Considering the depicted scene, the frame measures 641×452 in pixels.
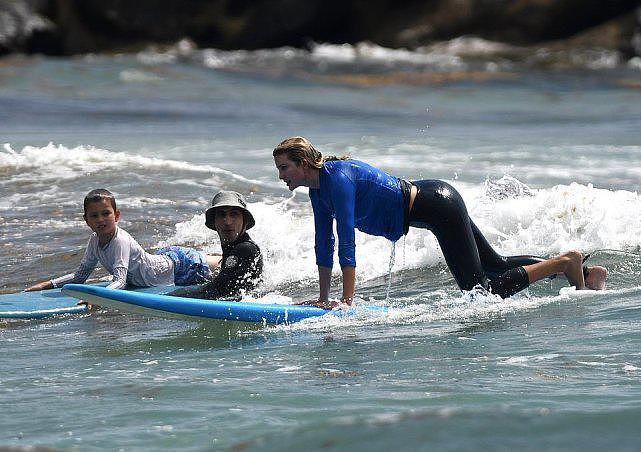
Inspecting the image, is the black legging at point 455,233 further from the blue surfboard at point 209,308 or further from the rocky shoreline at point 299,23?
the rocky shoreline at point 299,23

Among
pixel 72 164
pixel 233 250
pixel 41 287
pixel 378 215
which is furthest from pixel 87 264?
pixel 72 164

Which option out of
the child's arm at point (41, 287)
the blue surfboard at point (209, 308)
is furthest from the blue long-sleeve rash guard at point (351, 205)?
the child's arm at point (41, 287)

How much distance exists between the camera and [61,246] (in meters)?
11.0

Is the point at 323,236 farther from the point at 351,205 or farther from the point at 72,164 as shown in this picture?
the point at 72,164

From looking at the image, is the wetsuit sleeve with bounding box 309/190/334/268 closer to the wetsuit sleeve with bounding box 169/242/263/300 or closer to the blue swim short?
the wetsuit sleeve with bounding box 169/242/263/300

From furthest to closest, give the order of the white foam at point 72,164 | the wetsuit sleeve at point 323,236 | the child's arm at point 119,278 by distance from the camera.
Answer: the white foam at point 72,164 → the child's arm at point 119,278 → the wetsuit sleeve at point 323,236

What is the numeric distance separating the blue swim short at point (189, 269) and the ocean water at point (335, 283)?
0.55m

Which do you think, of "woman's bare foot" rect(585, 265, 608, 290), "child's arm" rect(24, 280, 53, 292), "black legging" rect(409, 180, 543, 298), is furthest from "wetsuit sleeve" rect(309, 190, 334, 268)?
"child's arm" rect(24, 280, 53, 292)

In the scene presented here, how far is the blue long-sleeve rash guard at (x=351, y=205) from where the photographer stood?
6820 millimetres

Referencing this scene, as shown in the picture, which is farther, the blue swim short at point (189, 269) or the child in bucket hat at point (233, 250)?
the blue swim short at point (189, 269)

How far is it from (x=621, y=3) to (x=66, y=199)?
22.0 metres

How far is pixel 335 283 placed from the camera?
9.45 metres

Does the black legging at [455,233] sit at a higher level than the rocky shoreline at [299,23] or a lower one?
lower

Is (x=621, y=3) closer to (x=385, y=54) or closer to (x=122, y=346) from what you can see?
(x=385, y=54)
